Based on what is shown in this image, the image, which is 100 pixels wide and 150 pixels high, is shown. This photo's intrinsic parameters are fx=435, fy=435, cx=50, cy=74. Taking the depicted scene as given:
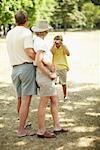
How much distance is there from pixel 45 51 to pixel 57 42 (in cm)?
263

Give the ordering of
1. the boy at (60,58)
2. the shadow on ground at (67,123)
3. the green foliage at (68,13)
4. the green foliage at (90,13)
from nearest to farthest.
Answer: the shadow on ground at (67,123) < the boy at (60,58) < the green foliage at (68,13) < the green foliage at (90,13)

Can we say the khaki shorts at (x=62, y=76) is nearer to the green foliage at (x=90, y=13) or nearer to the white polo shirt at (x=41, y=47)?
the white polo shirt at (x=41, y=47)

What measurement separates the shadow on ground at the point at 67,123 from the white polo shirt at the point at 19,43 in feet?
4.31

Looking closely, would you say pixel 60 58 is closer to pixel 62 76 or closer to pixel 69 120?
pixel 62 76

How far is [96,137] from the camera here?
7.10 meters

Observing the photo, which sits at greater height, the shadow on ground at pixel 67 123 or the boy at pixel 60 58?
the boy at pixel 60 58

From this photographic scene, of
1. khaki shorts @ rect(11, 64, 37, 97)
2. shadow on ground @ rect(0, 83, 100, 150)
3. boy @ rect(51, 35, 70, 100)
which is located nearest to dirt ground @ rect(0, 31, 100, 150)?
shadow on ground @ rect(0, 83, 100, 150)

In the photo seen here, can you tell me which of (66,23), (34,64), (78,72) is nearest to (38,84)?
(34,64)

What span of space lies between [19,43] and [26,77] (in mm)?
553

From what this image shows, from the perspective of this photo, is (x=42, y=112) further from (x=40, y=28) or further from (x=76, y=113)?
(x=76, y=113)

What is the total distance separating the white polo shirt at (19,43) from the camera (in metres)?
6.84

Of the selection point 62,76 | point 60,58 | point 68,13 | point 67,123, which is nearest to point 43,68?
point 67,123

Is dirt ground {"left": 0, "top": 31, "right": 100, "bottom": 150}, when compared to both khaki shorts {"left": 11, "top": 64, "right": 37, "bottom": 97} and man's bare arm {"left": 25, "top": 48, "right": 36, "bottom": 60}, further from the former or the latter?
man's bare arm {"left": 25, "top": 48, "right": 36, "bottom": 60}

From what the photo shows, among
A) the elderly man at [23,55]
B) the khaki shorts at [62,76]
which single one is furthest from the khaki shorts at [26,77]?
the khaki shorts at [62,76]
